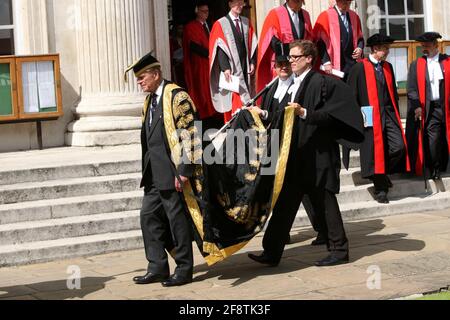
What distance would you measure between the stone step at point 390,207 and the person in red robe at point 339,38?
1592mm

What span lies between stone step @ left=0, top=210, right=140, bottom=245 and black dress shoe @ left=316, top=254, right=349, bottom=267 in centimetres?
240

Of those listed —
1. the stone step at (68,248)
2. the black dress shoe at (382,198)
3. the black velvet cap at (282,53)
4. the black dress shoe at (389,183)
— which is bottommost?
the stone step at (68,248)

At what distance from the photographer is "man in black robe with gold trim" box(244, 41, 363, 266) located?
907cm

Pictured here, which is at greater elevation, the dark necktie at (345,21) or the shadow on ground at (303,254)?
the dark necktie at (345,21)

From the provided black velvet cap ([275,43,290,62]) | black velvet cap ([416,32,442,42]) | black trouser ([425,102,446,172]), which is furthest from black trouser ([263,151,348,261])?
black velvet cap ([416,32,442,42])

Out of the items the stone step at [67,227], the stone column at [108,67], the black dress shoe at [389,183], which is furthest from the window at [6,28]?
the black dress shoe at [389,183]

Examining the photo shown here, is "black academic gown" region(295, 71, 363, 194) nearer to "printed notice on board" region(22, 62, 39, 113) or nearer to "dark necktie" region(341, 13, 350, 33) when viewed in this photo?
"dark necktie" region(341, 13, 350, 33)

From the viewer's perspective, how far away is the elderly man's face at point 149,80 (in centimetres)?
877

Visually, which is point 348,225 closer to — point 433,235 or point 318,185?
point 433,235

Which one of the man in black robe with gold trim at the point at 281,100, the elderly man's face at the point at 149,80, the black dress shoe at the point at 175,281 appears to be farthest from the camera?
the man in black robe with gold trim at the point at 281,100

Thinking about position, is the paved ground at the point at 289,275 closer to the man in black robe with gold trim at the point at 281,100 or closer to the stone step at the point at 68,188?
the man in black robe with gold trim at the point at 281,100

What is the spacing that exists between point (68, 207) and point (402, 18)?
703 centimetres

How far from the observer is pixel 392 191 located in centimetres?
1229

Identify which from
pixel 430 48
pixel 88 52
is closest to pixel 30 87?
pixel 88 52
